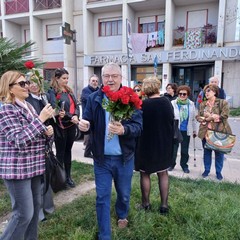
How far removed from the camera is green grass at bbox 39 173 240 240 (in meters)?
2.72

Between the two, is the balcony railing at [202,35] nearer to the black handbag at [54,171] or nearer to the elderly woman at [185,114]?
the elderly woman at [185,114]

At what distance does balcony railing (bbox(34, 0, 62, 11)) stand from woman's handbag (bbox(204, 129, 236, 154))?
18.1 meters

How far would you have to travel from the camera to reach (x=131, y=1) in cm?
1644

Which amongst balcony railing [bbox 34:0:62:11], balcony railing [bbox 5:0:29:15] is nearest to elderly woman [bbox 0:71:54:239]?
balcony railing [bbox 34:0:62:11]

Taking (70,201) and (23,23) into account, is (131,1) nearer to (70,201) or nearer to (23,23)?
(23,23)

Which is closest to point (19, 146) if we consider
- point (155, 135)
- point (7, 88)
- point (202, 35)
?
point (7, 88)

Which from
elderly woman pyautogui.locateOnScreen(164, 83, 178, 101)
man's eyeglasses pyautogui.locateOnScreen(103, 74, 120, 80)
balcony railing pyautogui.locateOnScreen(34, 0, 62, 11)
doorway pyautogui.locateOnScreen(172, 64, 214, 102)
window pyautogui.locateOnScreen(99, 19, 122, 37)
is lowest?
elderly woman pyautogui.locateOnScreen(164, 83, 178, 101)

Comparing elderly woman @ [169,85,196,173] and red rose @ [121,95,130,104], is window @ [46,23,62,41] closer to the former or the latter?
elderly woman @ [169,85,196,173]

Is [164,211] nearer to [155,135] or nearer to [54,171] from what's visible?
[155,135]

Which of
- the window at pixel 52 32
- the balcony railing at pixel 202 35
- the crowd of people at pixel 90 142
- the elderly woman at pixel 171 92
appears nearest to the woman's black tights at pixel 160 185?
the crowd of people at pixel 90 142

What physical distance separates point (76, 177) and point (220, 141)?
8.84 ft

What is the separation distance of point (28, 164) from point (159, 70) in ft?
53.4

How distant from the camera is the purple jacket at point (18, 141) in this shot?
1938 millimetres

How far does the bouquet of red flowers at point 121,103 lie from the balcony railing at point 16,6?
21.3 meters
